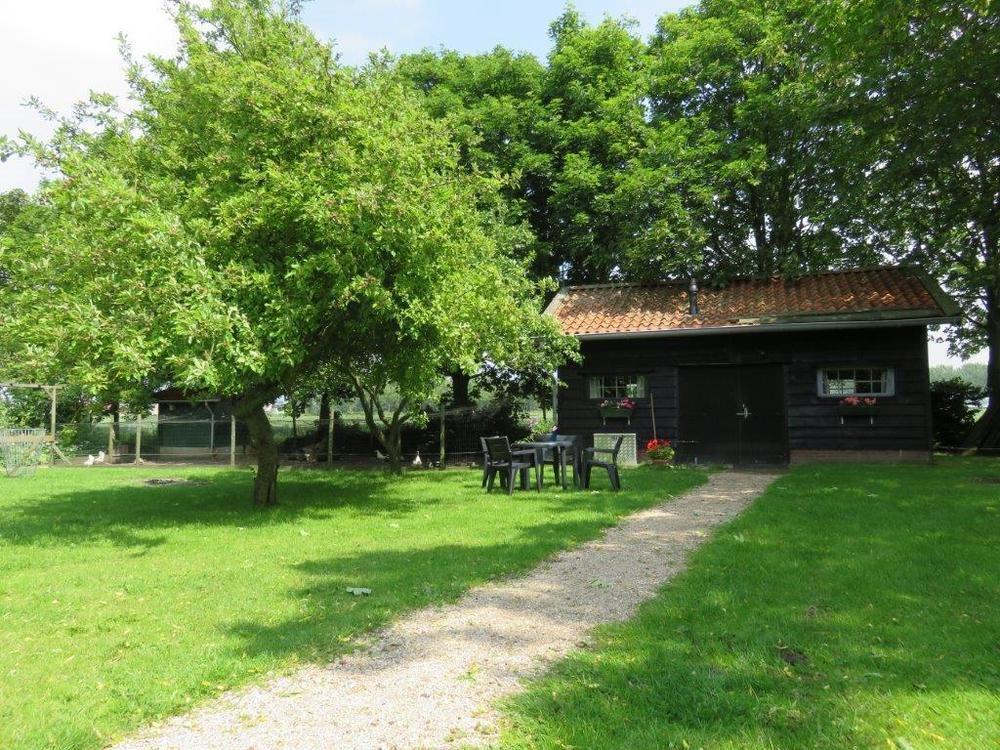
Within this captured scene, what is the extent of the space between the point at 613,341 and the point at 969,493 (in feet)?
27.1

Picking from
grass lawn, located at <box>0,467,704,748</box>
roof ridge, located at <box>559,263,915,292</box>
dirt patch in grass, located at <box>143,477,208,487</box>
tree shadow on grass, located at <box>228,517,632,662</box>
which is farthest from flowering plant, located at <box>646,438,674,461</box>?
dirt patch in grass, located at <box>143,477,208,487</box>

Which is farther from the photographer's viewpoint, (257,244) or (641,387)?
(641,387)

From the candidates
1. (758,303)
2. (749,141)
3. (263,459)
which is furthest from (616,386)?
(263,459)

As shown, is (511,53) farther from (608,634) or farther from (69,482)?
(608,634)

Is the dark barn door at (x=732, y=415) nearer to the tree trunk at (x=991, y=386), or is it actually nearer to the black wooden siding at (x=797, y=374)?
the black wooden siding at (x=797, y=374)

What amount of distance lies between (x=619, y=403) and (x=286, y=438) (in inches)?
395

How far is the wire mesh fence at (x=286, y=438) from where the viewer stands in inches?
731

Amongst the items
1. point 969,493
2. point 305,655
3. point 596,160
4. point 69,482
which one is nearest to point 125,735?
point 305,655

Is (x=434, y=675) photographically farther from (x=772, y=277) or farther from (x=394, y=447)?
(x=772, y=277)

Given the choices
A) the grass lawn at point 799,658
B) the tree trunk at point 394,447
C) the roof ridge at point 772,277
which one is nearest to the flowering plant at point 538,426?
the roof ridge at point 772,277

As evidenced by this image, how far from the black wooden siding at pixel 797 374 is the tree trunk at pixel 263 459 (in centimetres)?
803

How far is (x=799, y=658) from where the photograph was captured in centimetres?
370

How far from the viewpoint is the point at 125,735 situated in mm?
3031

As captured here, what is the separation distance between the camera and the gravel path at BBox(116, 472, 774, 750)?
2998 mm
